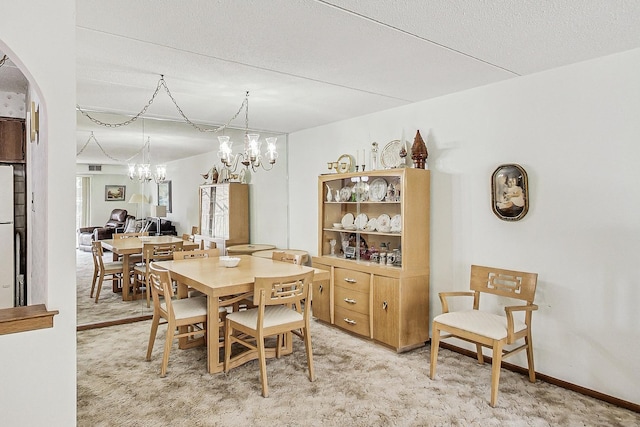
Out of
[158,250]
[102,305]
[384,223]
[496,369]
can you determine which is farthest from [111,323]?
A: [496,369]

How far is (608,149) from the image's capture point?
2.68 meters

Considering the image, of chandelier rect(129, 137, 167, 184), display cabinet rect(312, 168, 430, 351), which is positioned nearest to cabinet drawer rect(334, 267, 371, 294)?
display cabinet rect(312, 168, 430, 351)

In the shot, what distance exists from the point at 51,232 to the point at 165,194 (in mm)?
2922

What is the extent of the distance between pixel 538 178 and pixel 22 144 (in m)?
4.62

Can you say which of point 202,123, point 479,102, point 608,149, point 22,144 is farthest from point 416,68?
point 22,144

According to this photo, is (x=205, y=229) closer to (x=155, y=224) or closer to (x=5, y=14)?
(x=155, y=224)

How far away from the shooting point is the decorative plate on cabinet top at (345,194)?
437cm

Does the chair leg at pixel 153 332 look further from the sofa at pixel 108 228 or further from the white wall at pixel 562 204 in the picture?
the white wall at pixel 562 204

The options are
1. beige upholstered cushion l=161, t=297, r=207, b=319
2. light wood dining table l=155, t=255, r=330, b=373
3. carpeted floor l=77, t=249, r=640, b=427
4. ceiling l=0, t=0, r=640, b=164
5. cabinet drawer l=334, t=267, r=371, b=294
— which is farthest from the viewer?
cabinet drawer l=334, t=267, r=371, b=294

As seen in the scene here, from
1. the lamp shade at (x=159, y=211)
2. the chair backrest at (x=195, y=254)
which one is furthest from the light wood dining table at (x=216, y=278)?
the lamp shade at (x=159, y=211)

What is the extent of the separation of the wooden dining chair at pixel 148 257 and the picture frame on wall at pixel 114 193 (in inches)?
23.8

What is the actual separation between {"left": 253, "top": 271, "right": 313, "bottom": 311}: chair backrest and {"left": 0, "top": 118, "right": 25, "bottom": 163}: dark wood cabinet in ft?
9.24

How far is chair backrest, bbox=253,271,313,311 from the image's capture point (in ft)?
9.02

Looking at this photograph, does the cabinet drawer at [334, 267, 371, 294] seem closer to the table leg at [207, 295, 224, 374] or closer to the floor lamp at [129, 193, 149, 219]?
the table leg at [207, 295, 224, 374]
